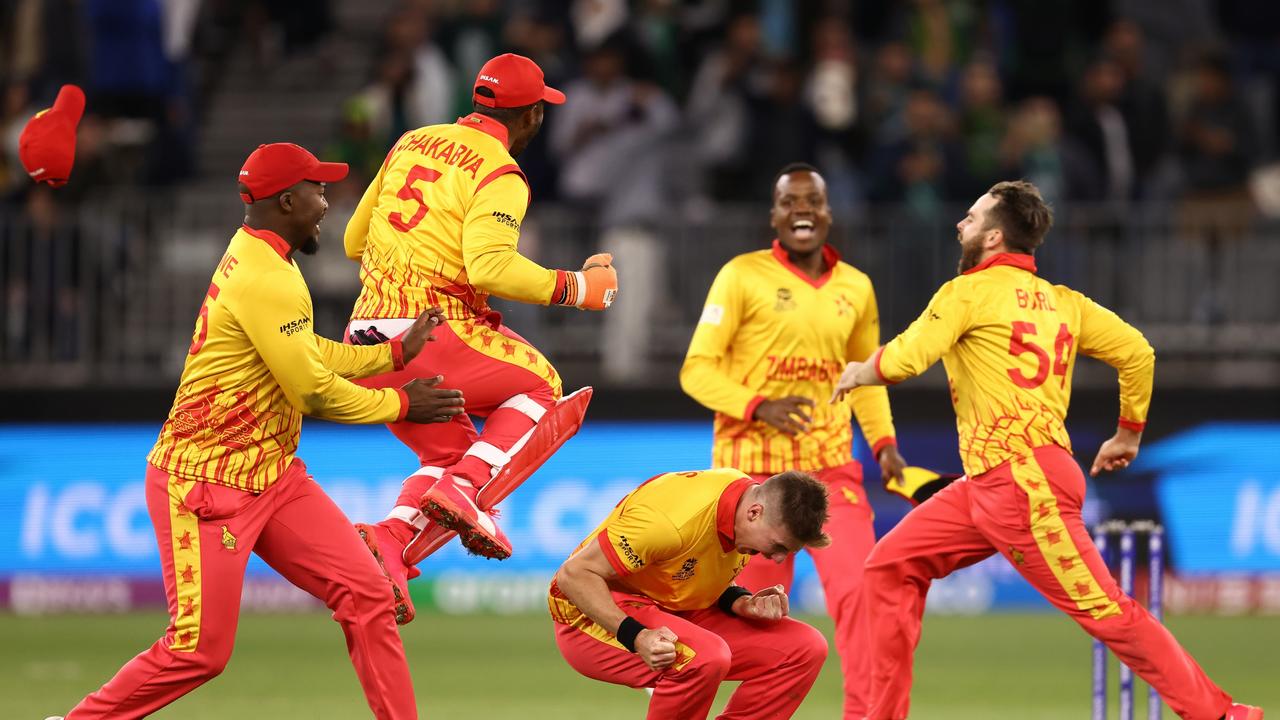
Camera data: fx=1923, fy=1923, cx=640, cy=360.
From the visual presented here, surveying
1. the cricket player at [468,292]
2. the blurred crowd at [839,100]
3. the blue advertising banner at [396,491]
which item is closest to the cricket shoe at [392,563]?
the cricket player at [468,292]

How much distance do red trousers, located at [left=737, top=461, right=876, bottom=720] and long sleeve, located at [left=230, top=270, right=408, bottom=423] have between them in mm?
2349

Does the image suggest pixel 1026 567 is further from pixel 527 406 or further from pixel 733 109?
pixel 733 109

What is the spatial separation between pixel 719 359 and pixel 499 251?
1.87 m

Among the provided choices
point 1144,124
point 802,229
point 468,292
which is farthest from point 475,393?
point 1144,124

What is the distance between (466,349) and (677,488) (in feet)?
3.88

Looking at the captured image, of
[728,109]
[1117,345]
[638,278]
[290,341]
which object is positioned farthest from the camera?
[728,109]

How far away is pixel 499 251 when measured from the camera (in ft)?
26.2

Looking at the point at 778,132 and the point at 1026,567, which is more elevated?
the point at 778,132

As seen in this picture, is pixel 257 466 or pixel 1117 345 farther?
pixel 1117 345

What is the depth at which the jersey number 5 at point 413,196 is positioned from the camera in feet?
26.8

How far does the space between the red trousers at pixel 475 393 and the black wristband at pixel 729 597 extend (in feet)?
3.63

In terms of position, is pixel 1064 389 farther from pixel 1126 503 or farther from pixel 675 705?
pixel 1126 503

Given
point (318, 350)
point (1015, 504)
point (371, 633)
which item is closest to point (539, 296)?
point (318, 350)

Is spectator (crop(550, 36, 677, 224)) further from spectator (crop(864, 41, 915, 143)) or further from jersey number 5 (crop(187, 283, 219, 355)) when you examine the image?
jersey number 5 (crop(187, 283, 219, 355))
